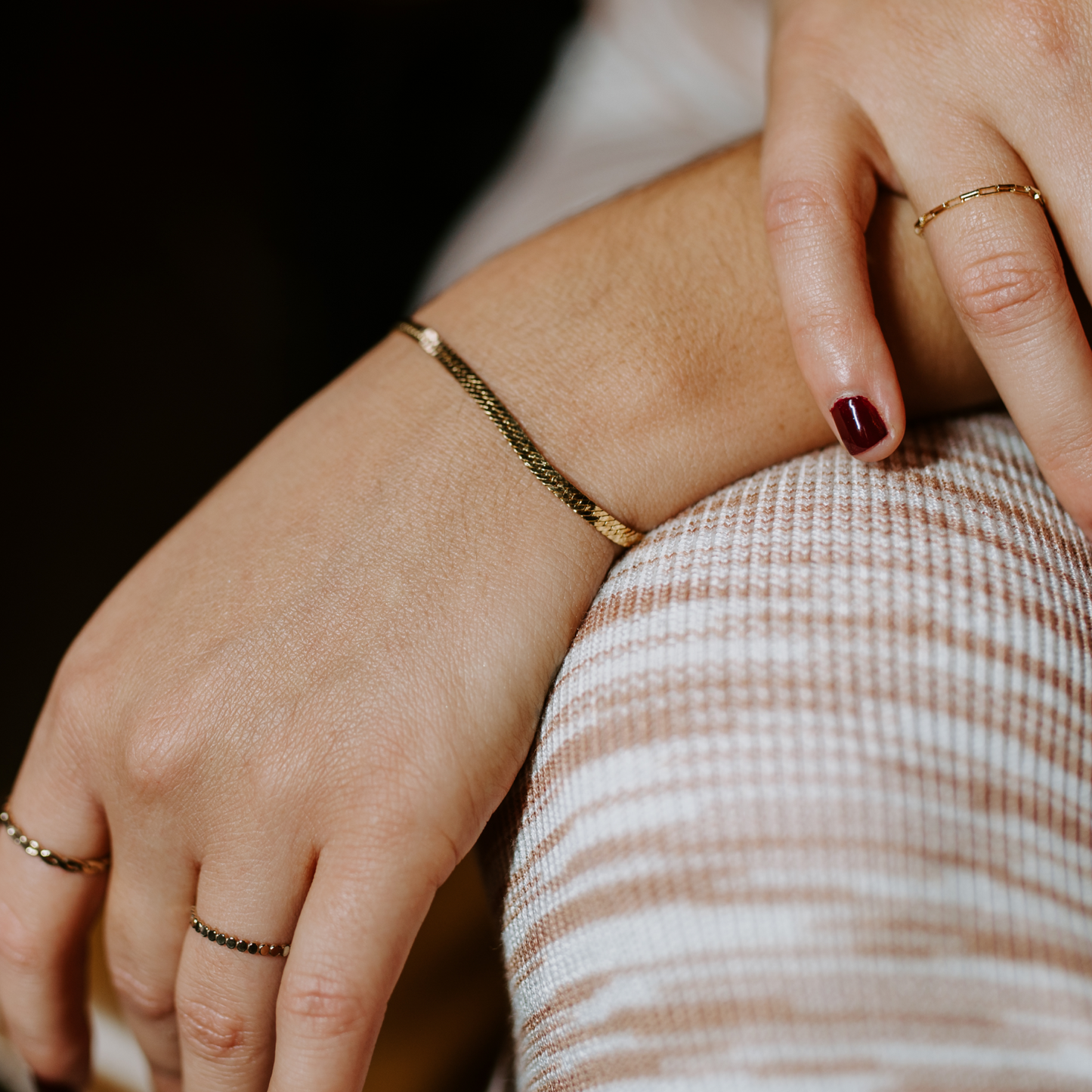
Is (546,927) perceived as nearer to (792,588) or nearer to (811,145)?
(792,588)

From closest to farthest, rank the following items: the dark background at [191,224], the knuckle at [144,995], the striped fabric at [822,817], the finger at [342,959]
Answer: the striped fabric at [822,817], the finger at [342,959], the knuckle at [144,995], the dark background at [191,224]

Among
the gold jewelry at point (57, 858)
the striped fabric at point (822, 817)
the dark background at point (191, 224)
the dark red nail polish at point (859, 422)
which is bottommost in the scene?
the striped fabric at point (822, 817)

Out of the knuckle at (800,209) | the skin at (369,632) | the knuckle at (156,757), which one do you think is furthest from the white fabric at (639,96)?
the knuckle at (156,757)

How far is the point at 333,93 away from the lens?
141 centimetres

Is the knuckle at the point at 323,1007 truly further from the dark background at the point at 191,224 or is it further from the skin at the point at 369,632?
the dark background at the point at 191,224

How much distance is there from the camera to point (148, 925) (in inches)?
22.9

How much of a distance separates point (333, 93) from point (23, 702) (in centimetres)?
97

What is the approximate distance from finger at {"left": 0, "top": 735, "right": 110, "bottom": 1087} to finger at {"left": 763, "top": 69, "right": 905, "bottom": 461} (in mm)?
536

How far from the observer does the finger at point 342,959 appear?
1.61 ft

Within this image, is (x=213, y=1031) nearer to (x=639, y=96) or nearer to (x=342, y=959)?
(x=342, y=959)

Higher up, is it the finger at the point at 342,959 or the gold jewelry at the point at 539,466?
the gold jewelry at the point at 539,466

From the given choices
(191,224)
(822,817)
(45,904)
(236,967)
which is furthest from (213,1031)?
(191,224)

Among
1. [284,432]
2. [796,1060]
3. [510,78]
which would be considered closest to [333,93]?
[510,78]

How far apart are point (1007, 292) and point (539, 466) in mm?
291
